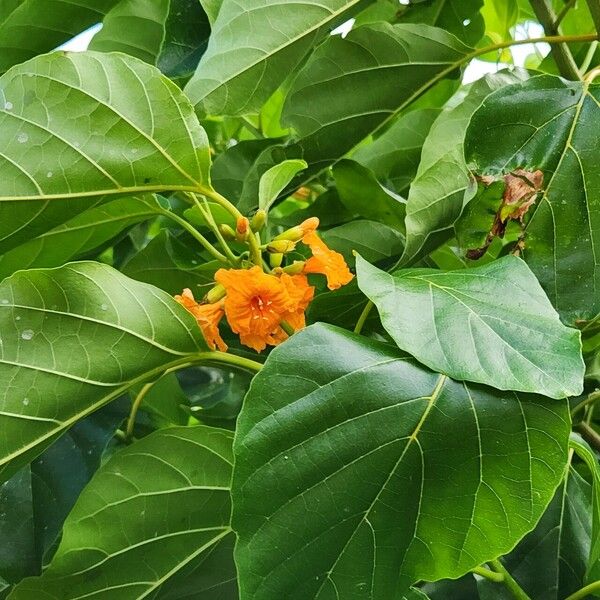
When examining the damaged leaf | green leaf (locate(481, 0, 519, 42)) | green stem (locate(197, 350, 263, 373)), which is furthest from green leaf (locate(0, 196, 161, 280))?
green leaf (locate(481, 0, 519, 42))

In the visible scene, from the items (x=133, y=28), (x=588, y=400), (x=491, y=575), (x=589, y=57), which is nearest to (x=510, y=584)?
(x=491, y=575)

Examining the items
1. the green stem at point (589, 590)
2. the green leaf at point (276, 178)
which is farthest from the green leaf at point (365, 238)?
the green stem at point (589, 590)

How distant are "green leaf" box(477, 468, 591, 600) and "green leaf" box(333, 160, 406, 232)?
286 mm

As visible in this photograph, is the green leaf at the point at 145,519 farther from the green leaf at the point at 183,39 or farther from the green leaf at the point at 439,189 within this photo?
the green leaf at the point at 183,39

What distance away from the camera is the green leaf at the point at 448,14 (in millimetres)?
927

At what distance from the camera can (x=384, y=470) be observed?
1.65 feet

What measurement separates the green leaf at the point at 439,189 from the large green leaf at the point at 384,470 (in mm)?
194

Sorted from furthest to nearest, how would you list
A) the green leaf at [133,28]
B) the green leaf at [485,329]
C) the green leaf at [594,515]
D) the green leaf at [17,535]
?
the green leaf at [133,28], the green leaf at [17,535], the green leaf at [594,515], the green leaf at [485,329]

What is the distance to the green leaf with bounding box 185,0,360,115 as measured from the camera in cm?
67

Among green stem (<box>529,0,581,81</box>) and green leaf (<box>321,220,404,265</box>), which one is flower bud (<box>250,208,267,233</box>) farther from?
green stem (<box>529,0,581,81</box>)

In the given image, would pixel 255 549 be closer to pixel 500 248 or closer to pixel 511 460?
pixel 511 460

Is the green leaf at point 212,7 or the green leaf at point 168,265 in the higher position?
the green leaf at point 212,7

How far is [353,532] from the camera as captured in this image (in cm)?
50

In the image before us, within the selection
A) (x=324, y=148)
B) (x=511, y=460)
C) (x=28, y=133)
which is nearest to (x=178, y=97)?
(x=28, y=133)
